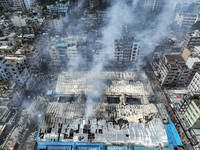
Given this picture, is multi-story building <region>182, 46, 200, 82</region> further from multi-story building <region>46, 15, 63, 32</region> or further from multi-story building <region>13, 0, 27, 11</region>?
multi-story building <region>13, 0, 27, 11</region>

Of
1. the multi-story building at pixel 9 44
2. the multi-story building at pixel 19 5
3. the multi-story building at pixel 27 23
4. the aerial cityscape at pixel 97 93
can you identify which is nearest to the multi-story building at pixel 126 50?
the aerial cityscape at pixel 97 93

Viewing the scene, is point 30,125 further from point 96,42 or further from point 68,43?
point 96,42

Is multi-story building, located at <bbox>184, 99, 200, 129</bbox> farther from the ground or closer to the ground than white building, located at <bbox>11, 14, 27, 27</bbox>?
closer to the ground

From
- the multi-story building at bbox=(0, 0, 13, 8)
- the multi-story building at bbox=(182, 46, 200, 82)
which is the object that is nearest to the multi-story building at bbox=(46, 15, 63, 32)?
the multi-story building at bbox=(0, 0, 13, 8)

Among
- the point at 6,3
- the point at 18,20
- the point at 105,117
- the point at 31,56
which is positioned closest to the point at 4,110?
the point at 31,56

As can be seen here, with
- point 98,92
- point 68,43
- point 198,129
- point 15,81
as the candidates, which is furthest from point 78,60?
point 198,129

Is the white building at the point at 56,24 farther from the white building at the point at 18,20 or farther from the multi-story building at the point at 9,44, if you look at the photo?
the multi-story building at the point at 9,44
